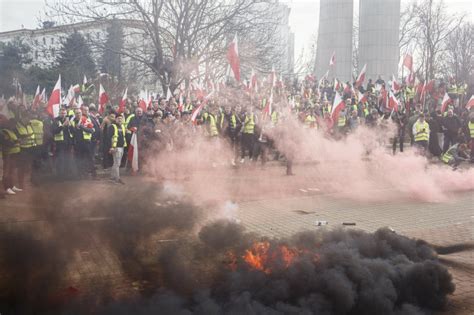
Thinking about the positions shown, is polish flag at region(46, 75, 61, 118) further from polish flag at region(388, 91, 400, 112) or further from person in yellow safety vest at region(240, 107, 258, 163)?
polish flag at region(388, 91, 400, 112)

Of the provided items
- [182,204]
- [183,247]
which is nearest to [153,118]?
[182,204]

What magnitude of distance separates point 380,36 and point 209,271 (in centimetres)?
2670

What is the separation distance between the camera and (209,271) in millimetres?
5461

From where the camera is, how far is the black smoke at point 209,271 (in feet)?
14.9

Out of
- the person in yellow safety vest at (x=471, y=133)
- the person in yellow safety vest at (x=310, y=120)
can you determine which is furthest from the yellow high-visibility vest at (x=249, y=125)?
the person in yellow safety vest at (x=471, y=133)

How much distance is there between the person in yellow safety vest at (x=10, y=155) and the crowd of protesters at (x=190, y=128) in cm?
2

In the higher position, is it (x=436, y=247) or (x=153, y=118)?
(x=153, y=118)

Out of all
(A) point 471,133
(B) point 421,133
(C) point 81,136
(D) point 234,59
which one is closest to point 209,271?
(D) point 234,59

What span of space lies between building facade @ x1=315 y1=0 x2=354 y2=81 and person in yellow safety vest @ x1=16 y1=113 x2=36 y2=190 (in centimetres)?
2143

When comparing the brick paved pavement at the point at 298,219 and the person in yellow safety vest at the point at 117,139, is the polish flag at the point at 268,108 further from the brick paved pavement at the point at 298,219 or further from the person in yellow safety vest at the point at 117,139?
the person in yellow safety vest at the point at 117,139

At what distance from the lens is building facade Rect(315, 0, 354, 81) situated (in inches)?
1164

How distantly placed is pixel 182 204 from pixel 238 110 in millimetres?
7993

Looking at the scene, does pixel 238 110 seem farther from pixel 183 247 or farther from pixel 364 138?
pixel 183 247

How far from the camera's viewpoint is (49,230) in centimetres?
557
